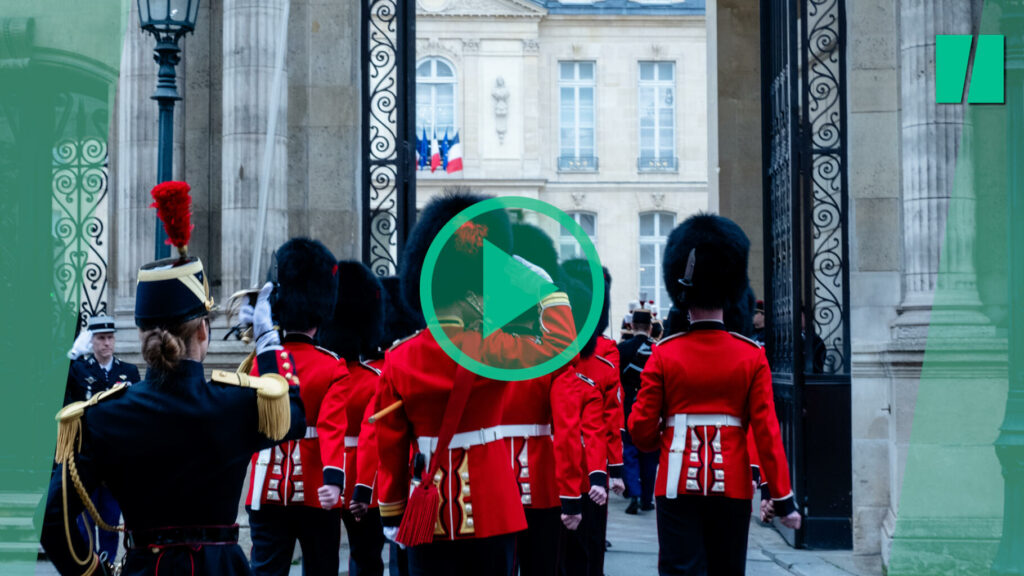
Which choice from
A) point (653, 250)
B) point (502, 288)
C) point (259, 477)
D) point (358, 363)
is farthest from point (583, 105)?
point (502, 288)

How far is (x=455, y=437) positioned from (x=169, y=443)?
1.37 meters

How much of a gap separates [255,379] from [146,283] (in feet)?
1.29

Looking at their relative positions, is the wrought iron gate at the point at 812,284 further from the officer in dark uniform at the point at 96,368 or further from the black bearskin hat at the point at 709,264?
the officer in dark uniform at the point at 96,368

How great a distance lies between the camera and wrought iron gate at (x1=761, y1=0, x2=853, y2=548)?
1032 cm

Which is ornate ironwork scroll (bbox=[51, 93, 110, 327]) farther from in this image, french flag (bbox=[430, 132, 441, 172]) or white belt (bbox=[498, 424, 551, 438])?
french flag (bbox=[430, 132, 441, 172])

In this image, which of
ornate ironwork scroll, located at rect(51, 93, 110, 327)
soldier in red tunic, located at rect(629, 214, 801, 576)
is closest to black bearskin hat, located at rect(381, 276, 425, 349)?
soldier in red tunic, located at rect(629, 214, 801, 576)

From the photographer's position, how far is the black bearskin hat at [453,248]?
15.5ft

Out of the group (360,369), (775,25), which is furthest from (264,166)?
(775,25)

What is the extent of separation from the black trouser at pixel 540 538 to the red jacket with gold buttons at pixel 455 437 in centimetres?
97

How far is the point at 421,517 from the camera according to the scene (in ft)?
15.3

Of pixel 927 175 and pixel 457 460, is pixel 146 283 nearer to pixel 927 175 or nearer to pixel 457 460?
pixel 457 460

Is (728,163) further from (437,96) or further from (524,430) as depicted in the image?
(437,96)

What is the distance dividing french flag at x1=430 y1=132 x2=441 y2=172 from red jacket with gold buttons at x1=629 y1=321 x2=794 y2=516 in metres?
32.0

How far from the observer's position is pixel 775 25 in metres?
11.4
